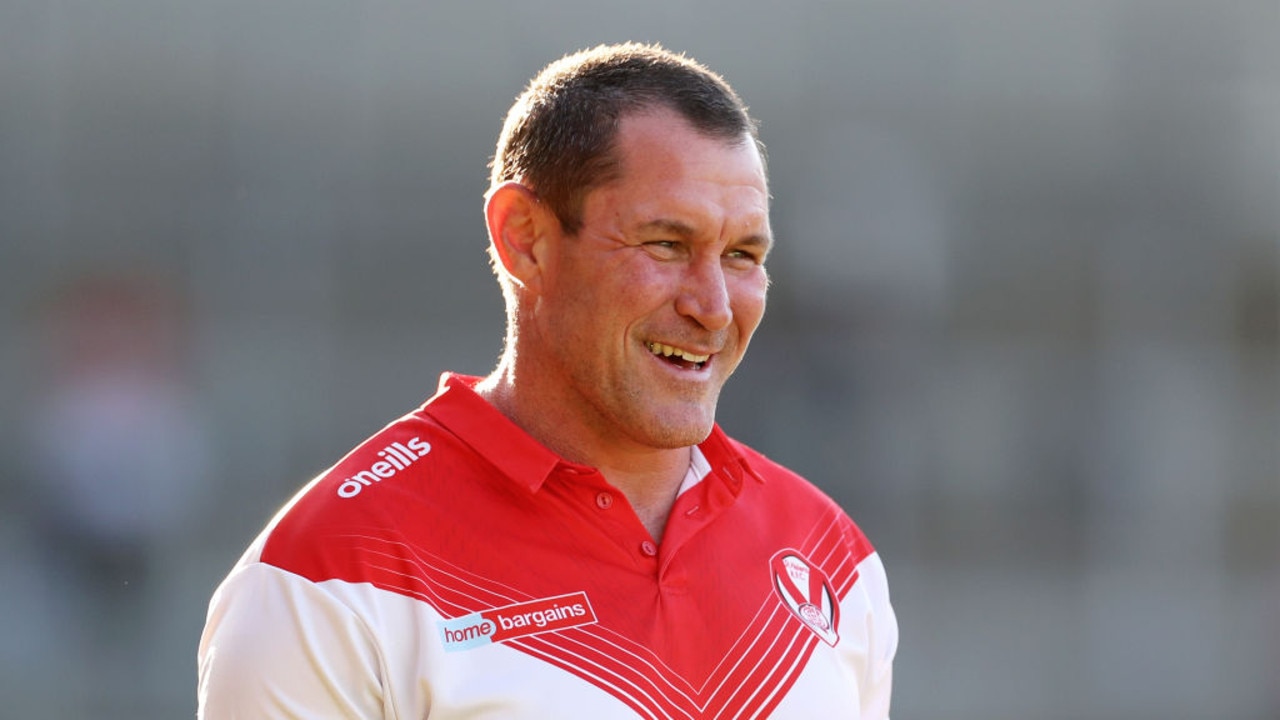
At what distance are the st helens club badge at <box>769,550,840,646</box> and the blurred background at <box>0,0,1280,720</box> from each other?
15.7 feet

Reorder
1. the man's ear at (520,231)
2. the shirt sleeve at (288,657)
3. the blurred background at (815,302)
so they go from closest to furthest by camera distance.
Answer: the shirt sleeve at (288,657) < the man's ear at (520,231) < the blurred background at (815,302)

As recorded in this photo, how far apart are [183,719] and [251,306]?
1.87 m

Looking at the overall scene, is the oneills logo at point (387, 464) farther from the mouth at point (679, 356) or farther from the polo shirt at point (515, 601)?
the mouth at point (679, 356)

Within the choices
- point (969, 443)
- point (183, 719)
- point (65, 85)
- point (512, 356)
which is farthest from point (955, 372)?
point (512, 356)

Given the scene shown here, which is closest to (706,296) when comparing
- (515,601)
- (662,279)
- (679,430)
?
(662,279)

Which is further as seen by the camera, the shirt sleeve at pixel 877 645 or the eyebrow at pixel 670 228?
the shirt sleeve at pixel 877 645

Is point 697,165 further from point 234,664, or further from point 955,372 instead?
point 955,372

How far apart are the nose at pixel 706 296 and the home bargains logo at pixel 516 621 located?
0.35 meters

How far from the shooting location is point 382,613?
1.55 metres

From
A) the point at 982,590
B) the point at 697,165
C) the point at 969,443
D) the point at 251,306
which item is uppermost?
the point at 697,165

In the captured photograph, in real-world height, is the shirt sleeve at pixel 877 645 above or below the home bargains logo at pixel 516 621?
below

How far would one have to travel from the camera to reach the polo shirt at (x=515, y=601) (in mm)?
1527

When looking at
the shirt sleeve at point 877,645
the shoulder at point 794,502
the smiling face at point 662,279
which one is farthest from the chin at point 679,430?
the shirt sleeve at point 877,645

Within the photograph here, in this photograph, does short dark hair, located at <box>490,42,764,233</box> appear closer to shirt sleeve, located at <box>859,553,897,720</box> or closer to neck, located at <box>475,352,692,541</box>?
neck, located at <box>475,352,692,541</box>
